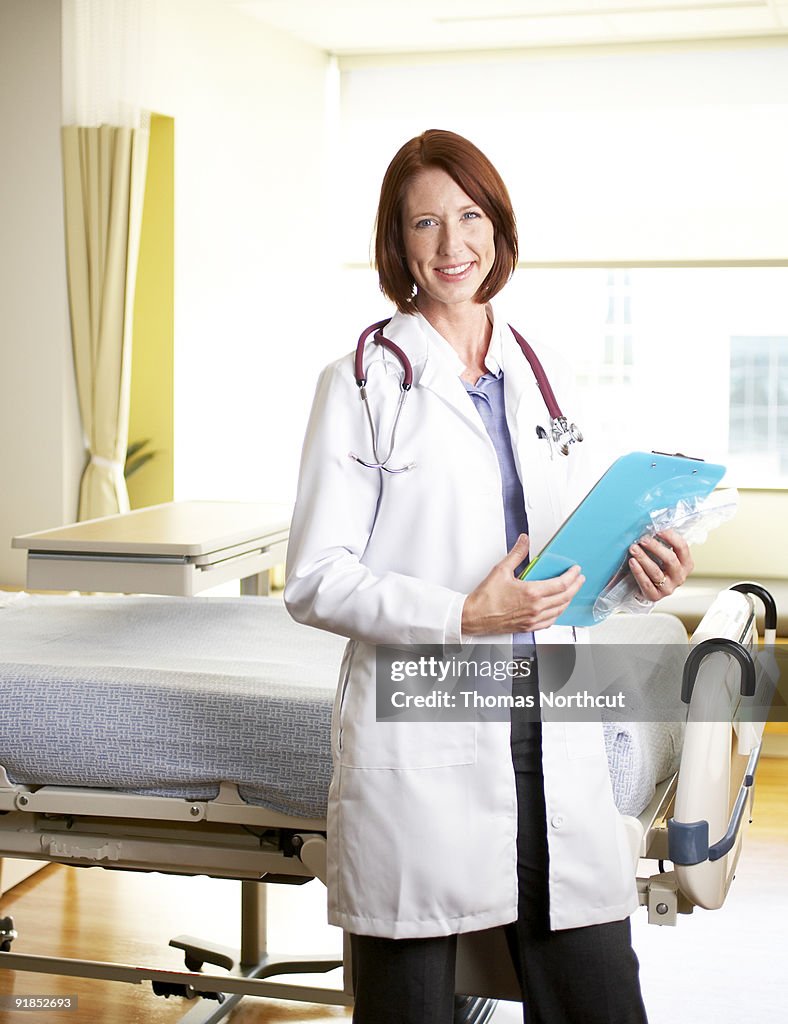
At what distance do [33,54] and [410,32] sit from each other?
181 cm

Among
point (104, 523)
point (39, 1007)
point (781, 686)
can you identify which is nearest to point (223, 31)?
point (104, 523)

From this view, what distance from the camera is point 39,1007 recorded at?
242cm

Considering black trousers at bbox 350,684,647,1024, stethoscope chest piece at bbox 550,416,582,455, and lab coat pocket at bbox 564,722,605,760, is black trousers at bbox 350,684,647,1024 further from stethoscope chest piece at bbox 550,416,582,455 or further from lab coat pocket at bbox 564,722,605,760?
stethoscope chest piece at bbox 550,416,582,455

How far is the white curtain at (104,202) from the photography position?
4.87 metres

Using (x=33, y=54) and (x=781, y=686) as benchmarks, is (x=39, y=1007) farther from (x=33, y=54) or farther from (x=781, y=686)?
(x=33, y=54)

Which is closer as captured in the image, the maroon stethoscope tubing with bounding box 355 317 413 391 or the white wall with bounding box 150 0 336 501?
the maroon stethoscope tubing with bounding box 355 317 413 391

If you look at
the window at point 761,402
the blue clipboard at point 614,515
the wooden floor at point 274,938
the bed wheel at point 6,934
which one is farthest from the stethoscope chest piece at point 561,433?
the window at point 761,402

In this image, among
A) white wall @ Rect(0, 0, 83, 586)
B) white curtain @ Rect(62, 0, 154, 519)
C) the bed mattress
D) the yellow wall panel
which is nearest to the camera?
the bed mattress

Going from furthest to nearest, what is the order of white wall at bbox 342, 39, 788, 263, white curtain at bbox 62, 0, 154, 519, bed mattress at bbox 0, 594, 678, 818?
1. white wall at bbox 342, 39, 788, 263
2. white curtain at bbox 62, 0, 154, 519
3. bed mattress at bbox 0, 594, 678, 818

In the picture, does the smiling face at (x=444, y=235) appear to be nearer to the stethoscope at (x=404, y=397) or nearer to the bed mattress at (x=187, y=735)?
the stethoscope at (x=404, y=397)

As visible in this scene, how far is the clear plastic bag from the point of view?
1410 millimetres

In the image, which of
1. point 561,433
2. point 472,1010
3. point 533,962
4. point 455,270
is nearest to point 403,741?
point 533,962

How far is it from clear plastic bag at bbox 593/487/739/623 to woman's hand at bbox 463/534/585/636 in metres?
0.15

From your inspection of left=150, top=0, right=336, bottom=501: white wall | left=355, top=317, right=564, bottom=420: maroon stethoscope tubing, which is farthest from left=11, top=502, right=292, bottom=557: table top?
left=150, top=0, right=336, bottom=501: white wall
